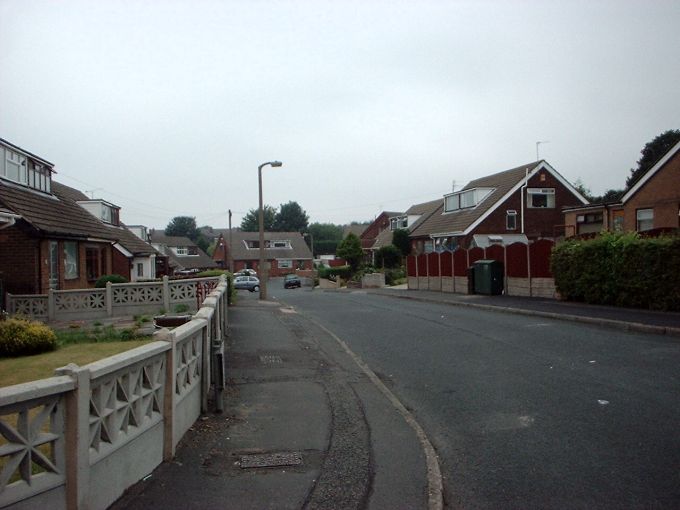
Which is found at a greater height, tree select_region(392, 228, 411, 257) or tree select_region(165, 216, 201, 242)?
tree select_region(165, 216, 201, 242)

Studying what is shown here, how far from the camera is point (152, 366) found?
17.6 ft

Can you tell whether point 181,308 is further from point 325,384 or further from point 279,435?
point 279,435

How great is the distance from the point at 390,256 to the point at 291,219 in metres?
74.6

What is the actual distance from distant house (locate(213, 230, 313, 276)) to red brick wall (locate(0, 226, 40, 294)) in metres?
70.2

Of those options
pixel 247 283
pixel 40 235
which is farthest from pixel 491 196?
pixel 40 235

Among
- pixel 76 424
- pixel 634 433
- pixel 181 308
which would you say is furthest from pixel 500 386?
pixel 181 308

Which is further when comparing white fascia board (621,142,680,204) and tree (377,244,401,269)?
tree (377,244,401,269)

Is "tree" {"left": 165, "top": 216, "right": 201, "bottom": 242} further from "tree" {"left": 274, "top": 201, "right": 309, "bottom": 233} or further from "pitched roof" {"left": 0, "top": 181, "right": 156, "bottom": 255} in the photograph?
"pitched roof" {"left": 0, "top": 181, "right": 156, "bottom": 255}

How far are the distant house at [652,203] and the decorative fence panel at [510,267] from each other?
4.36 meters

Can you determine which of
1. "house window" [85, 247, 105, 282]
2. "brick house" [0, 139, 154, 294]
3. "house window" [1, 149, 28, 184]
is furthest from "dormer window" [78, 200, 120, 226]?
"house window" [1, 149, 28, 184]

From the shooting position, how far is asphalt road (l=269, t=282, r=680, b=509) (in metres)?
5.07

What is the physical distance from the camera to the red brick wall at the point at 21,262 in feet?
66.9

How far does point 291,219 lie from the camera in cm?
12794

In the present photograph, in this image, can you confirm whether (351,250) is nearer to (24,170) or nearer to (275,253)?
(275,253)
